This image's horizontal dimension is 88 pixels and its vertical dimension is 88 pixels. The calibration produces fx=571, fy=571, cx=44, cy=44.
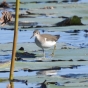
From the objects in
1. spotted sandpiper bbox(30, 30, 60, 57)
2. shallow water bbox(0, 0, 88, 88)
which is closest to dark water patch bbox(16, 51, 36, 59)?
shallow water bbox(0, 0, 88, 88)

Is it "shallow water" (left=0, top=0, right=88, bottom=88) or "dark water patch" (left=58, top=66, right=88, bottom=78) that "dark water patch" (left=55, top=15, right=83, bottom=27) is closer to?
"shallow water" (left=0, top=0, right=88, bottom=88)

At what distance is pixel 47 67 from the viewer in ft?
26.8

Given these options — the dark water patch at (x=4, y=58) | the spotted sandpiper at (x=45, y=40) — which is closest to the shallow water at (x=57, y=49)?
the dark water patch at (x=4, y=58)

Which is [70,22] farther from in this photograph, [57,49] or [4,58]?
[4,58]

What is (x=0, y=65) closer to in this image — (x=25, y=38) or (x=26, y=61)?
(x=26, y=61)

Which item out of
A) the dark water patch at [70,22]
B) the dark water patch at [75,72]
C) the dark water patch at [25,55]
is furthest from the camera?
the dark water patch at [70,22]

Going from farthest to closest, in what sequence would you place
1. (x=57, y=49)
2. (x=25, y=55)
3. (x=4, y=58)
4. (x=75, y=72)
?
1. (x=57, y=49)
2. (x=25, y=55)
3. (x=4, y=58)
4. (x=75, y=72)

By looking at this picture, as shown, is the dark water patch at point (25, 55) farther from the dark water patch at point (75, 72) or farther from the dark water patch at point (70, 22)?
the dark water patch at point (70, 22)

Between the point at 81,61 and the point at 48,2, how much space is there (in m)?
10.2

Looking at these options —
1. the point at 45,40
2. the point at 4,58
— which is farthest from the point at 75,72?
the point at 45,40

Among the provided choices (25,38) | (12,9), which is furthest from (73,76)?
(12,9)

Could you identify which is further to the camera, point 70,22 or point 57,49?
point 70,22

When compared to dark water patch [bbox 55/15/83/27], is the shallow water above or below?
below

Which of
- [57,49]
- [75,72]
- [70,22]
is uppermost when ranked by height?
[70,22]
